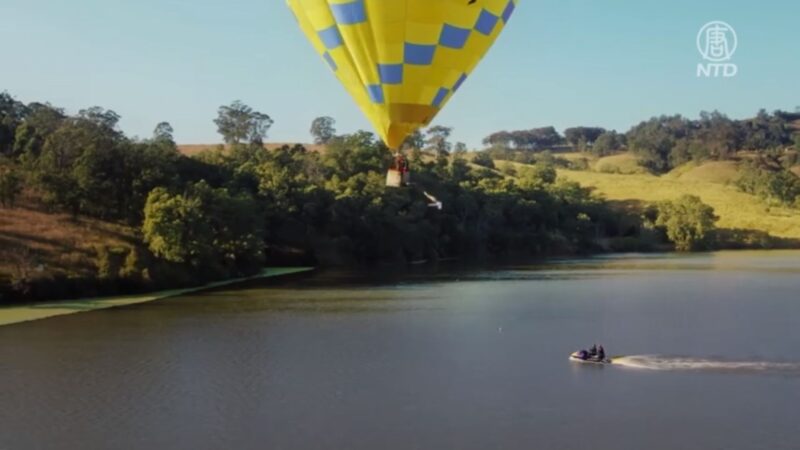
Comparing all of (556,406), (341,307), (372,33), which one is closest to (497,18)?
(372,33)

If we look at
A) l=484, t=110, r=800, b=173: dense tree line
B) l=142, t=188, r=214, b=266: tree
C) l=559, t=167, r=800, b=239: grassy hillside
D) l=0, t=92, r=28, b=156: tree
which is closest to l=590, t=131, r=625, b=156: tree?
l=484, t=110, r=800, b=173: dense tree line

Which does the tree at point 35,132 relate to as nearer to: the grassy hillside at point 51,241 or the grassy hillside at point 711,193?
the grassy hillside at point 51,241

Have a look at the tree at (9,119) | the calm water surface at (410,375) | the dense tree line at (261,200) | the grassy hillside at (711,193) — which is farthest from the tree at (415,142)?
the calm water surface at (410,375)

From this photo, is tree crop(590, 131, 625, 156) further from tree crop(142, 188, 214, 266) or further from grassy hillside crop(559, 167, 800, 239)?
tree crop(142, 188, 214, 266)

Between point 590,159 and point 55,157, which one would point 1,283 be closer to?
point 55,157

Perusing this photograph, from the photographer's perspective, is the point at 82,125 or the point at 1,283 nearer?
the point at 1,283

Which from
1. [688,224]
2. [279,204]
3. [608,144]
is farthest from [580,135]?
[279,204]
